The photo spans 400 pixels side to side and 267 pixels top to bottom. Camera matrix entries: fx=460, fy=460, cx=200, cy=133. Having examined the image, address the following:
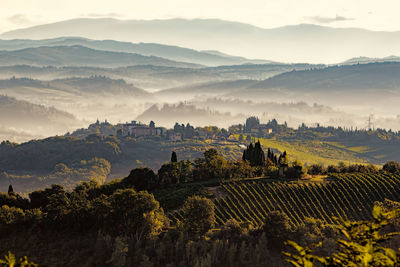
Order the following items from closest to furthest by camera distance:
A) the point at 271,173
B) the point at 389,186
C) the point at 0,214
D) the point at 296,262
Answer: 1. the point at 296,262
2. the point at 0,214
3. the point at 389,186
4. the point at 271,173

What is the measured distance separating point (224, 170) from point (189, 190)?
51.2ft

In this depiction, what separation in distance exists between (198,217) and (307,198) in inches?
1068

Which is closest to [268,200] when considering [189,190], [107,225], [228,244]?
[189,190]

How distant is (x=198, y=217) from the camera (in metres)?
67.8

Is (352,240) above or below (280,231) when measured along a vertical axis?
above

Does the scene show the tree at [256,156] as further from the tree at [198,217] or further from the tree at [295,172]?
the tree at [198,217]

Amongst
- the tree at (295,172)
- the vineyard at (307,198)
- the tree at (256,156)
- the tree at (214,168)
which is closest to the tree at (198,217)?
the vineyard at (307,198)

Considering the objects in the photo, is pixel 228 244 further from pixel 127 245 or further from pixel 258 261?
pixel 127 245

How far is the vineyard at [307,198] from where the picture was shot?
3155 inches

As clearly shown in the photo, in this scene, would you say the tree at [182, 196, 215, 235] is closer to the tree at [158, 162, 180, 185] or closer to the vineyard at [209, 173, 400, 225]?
the vineyard at [209, 173, 400, 225]

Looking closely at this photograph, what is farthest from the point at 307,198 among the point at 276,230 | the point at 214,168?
the point at 214,168

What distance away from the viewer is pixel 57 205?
238 feet

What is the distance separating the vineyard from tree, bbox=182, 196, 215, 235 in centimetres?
724

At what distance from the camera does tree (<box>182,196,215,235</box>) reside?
6712 centimetres
